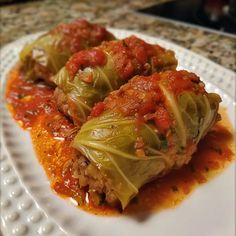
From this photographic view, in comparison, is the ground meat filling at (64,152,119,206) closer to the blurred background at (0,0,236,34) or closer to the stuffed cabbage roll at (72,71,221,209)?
the stuffed cabbage roll at (72,71,221,209)

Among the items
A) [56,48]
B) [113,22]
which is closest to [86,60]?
[56,48]

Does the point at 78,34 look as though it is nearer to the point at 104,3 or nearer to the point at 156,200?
the point at 156,200

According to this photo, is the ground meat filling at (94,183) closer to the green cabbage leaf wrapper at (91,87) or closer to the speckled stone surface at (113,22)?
the green cabbage leaf wrapper at (91,87)

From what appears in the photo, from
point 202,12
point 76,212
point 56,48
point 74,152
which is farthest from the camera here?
point 202,12

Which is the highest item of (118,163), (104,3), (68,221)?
(118,163)

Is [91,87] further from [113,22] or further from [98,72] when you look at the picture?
[113,22]

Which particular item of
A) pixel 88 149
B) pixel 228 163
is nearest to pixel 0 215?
pixel 88 149

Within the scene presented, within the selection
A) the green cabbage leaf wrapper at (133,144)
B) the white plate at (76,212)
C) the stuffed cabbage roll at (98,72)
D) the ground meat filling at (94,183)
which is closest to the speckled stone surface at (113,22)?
the stuffed cabbage roll at (98,72)
